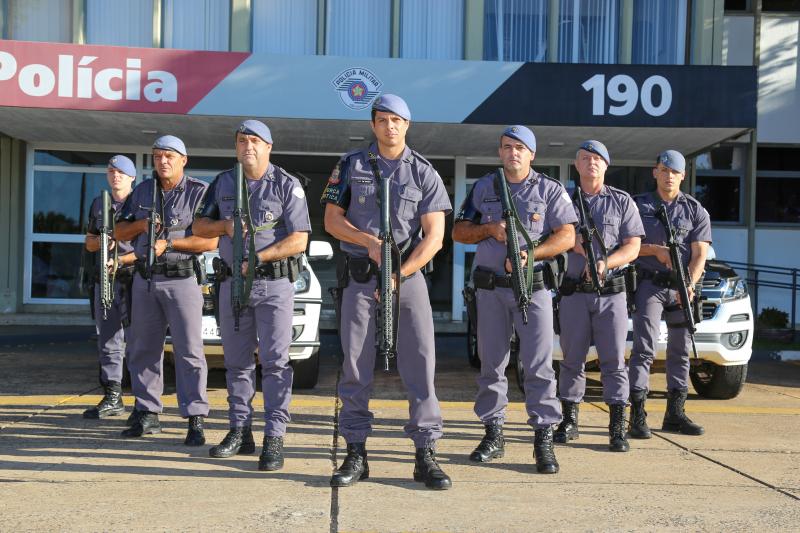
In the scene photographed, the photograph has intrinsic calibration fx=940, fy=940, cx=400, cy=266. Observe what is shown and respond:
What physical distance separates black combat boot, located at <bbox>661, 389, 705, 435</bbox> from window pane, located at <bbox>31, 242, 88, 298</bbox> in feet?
36.9

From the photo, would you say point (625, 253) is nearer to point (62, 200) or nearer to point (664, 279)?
point (664, 279)

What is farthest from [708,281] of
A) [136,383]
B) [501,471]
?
[136,383]

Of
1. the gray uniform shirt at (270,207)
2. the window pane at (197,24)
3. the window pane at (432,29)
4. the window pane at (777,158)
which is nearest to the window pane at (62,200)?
the window pane at (197,24)

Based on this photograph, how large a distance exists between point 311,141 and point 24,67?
4.31 metres

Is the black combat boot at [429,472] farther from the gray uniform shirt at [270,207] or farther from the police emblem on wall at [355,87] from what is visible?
→ the police emblem on wall at [355,87]

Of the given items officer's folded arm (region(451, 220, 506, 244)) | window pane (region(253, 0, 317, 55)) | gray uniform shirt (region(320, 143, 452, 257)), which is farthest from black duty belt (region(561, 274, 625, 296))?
window pane (region(253, 0, 317, 55))

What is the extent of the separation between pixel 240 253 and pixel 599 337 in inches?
94.4

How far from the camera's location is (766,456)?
5773 mm

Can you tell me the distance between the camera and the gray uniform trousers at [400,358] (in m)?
4.89

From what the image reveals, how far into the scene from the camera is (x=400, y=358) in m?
4.96

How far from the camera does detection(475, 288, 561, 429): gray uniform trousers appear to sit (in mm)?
5324

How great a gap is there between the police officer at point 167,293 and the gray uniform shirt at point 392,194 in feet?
4.29

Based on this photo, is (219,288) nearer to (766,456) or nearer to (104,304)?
(104,304)

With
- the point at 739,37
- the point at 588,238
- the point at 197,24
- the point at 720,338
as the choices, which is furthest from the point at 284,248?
the point at 739,37
